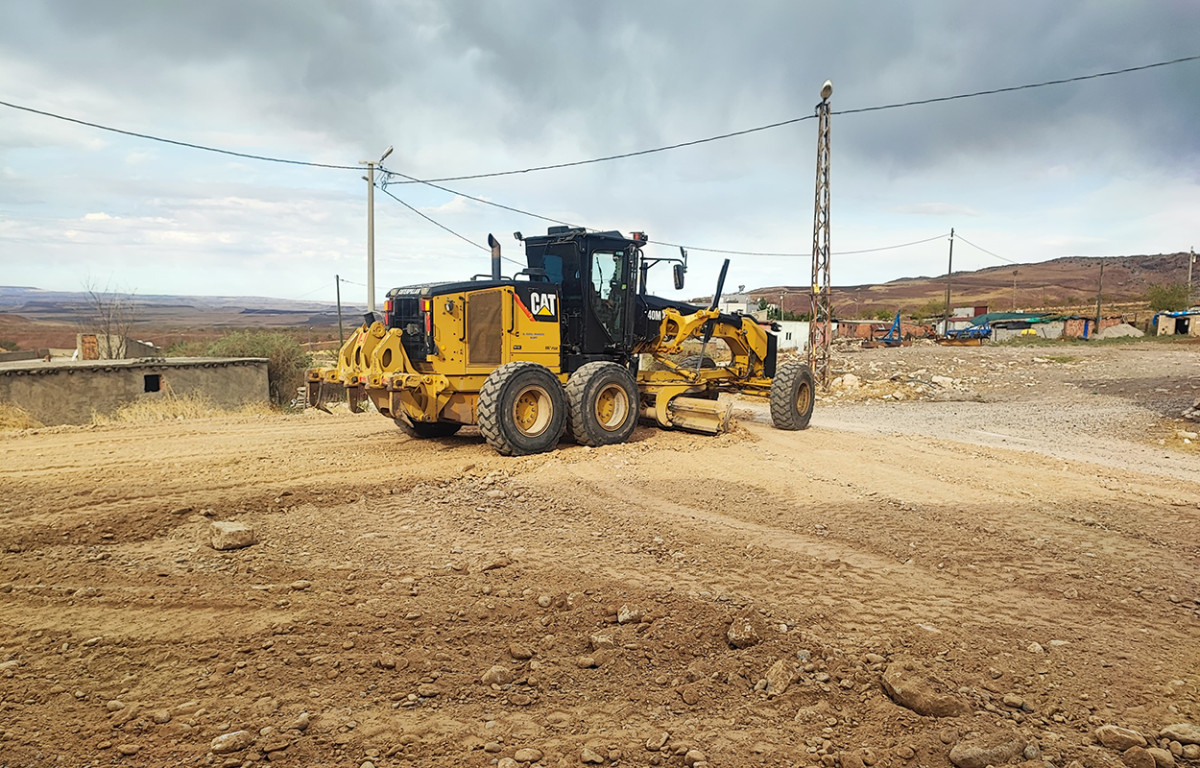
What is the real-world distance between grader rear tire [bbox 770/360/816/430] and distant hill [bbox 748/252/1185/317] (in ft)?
322

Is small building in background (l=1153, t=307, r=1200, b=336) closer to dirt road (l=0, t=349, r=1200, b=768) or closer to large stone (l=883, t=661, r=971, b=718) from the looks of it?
dirt road (l=0, t=349, r=1200, b=768)

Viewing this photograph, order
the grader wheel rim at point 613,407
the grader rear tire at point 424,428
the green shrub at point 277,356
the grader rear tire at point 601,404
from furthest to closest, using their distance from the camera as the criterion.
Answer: the green shrub at point 277,356 < the grader rear tire at point 424,428 < the grader wheel rim at point 613,407 < the grader rear tire at point 601,404

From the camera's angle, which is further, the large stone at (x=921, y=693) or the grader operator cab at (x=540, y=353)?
the grader operator cab at (x=540, y=353)

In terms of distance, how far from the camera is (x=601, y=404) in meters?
10.1

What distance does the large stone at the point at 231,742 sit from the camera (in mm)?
2873

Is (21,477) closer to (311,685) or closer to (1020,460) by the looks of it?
(311,685)

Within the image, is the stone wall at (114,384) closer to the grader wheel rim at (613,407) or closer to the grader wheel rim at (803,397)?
the grader wheel rim at (613,407)

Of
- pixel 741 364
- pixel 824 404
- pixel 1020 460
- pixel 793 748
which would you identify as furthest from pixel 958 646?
pixel 824 404

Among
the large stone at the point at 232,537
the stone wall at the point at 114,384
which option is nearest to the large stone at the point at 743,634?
the large stone at the point at 232,537

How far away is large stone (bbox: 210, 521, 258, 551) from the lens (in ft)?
17.5

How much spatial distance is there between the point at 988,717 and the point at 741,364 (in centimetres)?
1052

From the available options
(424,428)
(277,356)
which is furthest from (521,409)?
Result: (277,356)

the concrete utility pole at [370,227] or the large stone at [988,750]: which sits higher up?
the concrete utility pole at [370,227]

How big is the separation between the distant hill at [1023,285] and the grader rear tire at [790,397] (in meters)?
98.2
